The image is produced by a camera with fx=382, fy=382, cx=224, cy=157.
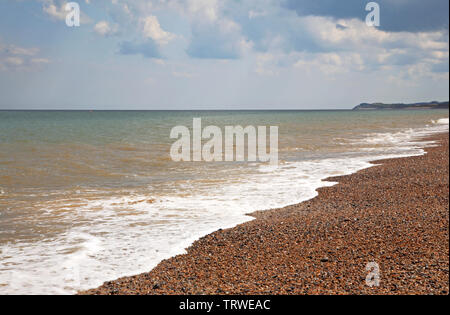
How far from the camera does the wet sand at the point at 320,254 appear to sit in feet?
16.9

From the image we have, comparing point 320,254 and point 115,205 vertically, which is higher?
point 320,254

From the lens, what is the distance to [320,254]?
6.24 meters

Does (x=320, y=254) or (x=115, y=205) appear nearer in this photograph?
(x=320, y=254)

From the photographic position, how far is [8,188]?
1289cm

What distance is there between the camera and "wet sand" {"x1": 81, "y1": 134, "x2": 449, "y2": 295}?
5156mm

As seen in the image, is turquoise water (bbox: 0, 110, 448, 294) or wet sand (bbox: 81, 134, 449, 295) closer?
wet sand (bbox: 81, 134, 449, 295)

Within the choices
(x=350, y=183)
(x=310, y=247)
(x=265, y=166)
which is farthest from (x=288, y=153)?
(x=310, y=247)

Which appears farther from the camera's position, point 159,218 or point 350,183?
point 350,183

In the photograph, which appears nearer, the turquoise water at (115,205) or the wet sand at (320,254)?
the wet sand at (320,254)

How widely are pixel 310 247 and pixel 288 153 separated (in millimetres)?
17703
